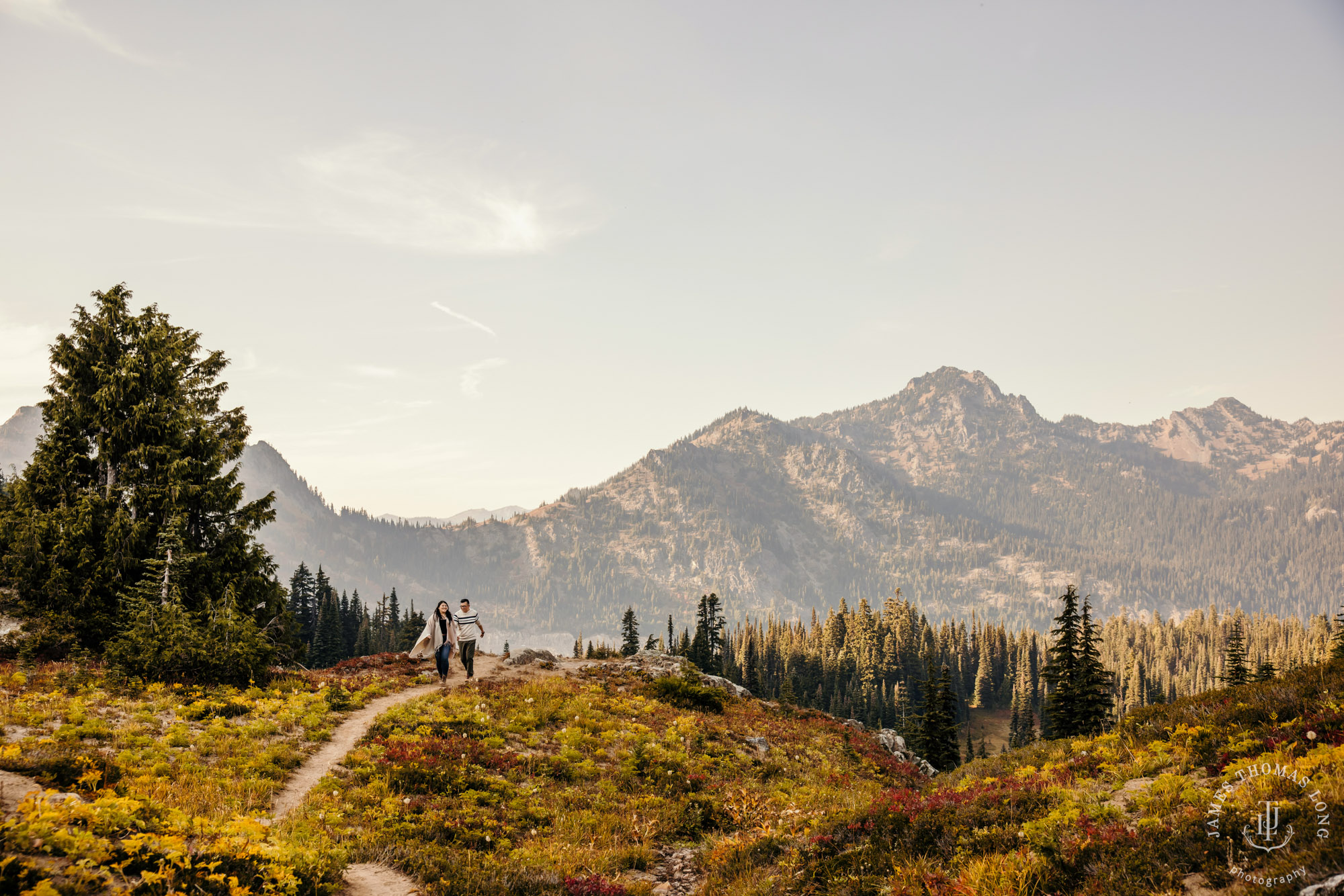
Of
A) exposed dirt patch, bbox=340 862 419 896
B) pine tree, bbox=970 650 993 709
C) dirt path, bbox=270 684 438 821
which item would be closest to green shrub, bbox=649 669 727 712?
dirt path, bbox=270 684 438 821

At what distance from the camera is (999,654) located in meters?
199

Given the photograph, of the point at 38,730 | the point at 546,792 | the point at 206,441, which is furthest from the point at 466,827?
the point at 206,441

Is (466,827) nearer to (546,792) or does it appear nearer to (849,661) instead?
(546,792)

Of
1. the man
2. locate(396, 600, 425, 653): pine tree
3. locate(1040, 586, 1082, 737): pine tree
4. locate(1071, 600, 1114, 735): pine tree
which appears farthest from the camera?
locate(396, 600, 425, 653): pine tree

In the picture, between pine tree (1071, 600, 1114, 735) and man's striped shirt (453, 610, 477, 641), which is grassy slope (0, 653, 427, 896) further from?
pine tree (1071, 600, 1114, 735)

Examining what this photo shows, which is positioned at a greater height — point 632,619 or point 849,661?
point 632,619

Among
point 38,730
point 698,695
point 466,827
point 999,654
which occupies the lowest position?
point 999,654

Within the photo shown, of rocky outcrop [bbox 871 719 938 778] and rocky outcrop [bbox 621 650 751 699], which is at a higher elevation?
rocky outcrop [bbox 621 650 751 699]

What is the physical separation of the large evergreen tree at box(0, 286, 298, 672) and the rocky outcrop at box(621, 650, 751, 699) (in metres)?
18.1

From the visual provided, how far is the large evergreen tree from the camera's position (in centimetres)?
2323

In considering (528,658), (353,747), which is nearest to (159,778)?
(353,747)

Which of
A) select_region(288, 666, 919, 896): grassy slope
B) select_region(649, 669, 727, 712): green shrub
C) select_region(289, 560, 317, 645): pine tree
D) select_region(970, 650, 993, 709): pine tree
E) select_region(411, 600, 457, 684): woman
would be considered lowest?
select_region(970, 650, 993, 709): pine tree

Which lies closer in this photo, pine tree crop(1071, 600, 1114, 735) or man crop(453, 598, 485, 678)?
man crop(453, 598, 485, 678)

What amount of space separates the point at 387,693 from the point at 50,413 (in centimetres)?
1810
